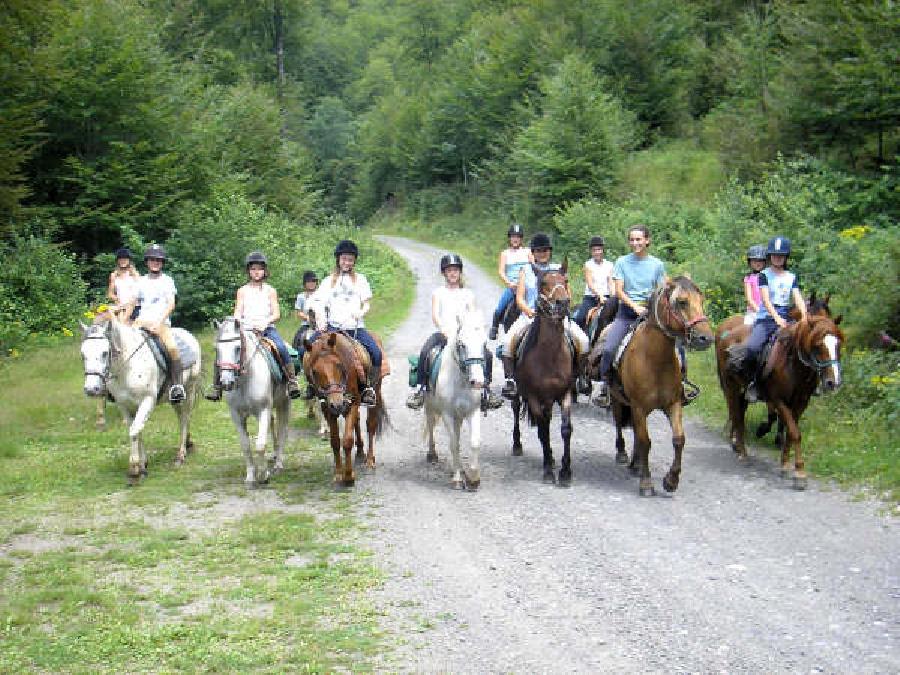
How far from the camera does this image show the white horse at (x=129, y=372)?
33.1ft

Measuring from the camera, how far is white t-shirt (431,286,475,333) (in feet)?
34.6

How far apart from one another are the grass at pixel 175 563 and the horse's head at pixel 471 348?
2.04 meters

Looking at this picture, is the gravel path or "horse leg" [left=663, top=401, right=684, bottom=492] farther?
"horse leg" [left=663, top=401, right=684, bottom=492]

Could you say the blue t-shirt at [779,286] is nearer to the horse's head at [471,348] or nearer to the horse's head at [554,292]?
the horse's head at [554,292]

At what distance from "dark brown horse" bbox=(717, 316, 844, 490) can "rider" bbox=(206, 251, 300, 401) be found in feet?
19.8

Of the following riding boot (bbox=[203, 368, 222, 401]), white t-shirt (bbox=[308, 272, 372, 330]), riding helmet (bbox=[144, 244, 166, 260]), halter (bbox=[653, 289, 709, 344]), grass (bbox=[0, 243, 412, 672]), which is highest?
riding helmet (bbox=[144, 244, 166, 260])

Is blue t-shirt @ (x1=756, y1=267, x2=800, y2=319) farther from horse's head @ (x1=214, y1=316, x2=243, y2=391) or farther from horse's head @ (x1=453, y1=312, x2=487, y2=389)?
horse's head @ (x1=214, y1=316, x2=243, y2=391)

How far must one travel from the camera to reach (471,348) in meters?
9.50

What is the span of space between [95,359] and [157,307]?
6.14 feet

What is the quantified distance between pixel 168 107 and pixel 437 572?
74.3 feet

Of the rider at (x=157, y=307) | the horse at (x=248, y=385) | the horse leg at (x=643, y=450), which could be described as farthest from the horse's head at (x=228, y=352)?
the horse leg at (x=643, y=450)

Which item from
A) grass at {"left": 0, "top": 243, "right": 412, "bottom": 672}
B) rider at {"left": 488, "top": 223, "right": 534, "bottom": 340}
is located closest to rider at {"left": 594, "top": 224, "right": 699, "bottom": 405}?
rider at {"left": 488, "top": 223, "right": 534, "bottom": 340}

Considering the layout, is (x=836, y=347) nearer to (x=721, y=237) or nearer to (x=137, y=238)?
(x=721, y=237)

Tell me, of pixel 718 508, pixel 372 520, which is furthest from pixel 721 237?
pixel 372 520
